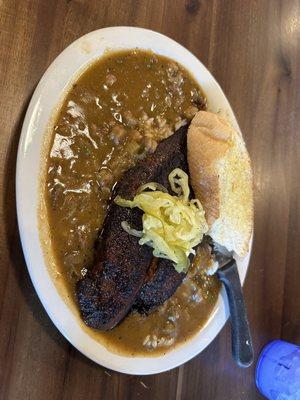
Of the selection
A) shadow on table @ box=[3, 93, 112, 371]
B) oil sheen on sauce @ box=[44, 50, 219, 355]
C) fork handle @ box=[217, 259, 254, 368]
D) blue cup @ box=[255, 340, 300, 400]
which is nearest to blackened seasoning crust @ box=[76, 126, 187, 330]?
oil sheen on sauce @ box=[44, 50, 219, 355]

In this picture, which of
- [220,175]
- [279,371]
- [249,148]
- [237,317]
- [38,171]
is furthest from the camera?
[249,148]

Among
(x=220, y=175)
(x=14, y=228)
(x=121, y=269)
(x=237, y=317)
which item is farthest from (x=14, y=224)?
(x=237, y=317)

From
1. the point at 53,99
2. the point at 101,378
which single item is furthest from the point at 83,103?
the point at 101,378

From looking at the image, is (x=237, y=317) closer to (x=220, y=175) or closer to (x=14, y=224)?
(x=220, y=175)

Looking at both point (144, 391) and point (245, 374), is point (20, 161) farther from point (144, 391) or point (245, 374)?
point (245, 374)

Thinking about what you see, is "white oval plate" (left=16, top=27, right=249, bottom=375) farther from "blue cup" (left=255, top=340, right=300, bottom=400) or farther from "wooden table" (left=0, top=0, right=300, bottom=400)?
"blue cup" (left=255, top=340, right=300, bottom=400)
